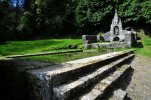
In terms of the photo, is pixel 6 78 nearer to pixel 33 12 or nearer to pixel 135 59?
pixel 135 59

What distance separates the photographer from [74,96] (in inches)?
193

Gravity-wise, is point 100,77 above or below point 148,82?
above

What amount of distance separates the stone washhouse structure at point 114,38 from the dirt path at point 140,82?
21.8 feet

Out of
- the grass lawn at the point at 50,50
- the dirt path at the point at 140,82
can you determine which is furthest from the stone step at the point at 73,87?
the grass lawn at the point at 50,50

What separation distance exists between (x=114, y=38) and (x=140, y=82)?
51.9ft

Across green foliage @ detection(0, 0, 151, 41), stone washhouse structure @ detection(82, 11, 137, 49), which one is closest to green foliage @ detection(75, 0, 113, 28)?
green foliage @ detection(0, 0, 151, 41)

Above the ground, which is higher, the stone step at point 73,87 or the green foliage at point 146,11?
Answer: the green foliage at point 146,11

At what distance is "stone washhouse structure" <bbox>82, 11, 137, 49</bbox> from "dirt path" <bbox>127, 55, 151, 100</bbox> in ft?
21.8

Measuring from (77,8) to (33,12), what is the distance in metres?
8.59

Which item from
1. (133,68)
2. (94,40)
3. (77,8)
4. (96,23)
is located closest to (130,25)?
(96,23)

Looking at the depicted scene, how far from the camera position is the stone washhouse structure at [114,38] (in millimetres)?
19609

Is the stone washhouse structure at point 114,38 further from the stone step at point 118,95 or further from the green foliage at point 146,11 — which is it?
the stone step at point 118,95

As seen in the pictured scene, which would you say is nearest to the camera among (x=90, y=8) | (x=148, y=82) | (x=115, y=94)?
(x=115, y=94)

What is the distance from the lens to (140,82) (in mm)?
9031
